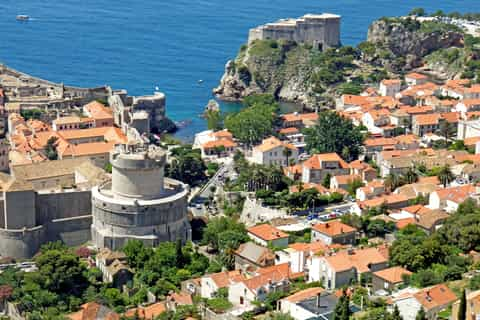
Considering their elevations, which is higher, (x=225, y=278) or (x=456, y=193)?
(x=456, y=193)

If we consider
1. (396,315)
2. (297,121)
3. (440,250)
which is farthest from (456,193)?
(297,121)

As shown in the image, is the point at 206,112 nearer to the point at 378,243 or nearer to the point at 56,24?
the point at 378,243

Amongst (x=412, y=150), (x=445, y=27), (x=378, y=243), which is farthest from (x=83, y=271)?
(x=445, y=27)

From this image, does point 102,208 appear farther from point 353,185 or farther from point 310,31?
point 310,31

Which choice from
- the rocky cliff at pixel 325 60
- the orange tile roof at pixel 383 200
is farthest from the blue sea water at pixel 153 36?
the orange tile roof at pixel 383 200

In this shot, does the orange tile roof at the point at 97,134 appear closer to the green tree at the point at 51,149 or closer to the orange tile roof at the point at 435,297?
the green tree at the point at 51,149

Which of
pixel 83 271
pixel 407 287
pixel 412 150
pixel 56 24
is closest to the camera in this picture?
pixel 407 287
